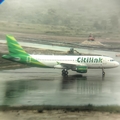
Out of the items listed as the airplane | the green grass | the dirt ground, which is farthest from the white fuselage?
the dirt ground

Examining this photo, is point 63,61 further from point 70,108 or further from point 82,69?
point 70,108

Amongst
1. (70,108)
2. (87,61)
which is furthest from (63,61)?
(70,108)

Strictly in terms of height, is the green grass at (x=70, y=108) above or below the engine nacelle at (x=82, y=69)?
below

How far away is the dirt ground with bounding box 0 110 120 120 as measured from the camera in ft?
29.8

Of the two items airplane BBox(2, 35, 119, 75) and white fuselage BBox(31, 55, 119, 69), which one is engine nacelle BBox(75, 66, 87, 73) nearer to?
airplane BBox(2, 35, 119, 75)

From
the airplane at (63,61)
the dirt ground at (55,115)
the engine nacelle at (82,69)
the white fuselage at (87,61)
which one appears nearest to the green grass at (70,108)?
the dirt ground at (55,115)

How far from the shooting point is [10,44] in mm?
23578

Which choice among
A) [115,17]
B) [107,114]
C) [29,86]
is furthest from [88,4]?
[107,114]

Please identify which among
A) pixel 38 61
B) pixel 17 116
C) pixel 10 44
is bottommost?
pixel 17 116

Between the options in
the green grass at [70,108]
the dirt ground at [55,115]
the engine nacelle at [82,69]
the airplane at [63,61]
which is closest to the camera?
the dirt ground at [55,115]

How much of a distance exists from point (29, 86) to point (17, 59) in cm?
829

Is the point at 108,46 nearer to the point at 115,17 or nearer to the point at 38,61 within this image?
the point at 115,17

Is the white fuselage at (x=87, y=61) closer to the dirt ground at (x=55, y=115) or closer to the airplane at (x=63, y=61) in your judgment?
the airplane at (x=63, y=61)

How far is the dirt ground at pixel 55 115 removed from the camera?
9070 millimetres
